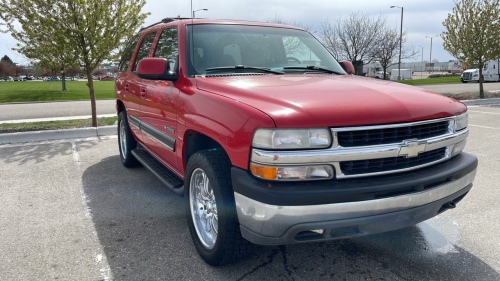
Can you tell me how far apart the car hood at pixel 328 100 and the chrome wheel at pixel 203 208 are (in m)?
0.71

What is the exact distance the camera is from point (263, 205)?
2279mm

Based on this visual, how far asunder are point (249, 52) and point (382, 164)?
5.93 ft

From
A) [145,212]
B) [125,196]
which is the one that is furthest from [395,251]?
[125,196]

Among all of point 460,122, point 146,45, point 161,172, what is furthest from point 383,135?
point 146,45

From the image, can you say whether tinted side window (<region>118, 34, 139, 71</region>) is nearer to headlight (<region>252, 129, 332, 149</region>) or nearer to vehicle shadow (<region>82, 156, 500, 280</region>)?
vehicle shadow (<region>82, 156, 500, 280</region>)

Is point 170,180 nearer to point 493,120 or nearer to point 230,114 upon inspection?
point 230,114

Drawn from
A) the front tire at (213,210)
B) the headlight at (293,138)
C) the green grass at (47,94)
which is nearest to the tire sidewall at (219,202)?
the front tire at (213,210)

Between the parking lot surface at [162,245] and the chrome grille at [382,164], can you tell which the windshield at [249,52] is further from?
the parking lot surface at [162,245]

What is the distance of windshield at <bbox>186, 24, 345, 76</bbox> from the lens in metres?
3.52

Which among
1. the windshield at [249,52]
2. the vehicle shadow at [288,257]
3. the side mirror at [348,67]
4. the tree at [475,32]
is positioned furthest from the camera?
the tree at [475,32]

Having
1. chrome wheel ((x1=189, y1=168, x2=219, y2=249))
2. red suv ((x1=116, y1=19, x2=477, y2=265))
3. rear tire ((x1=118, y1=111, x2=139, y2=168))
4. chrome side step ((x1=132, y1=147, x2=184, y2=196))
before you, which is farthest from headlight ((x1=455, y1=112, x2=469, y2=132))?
rear tire ((x1=118, y1=111, x2=139, y2=168))

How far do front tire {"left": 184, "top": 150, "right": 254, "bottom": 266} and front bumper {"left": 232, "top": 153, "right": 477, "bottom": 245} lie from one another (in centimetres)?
18

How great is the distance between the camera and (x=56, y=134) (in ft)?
26.9

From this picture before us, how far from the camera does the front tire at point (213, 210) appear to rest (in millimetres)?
2627
